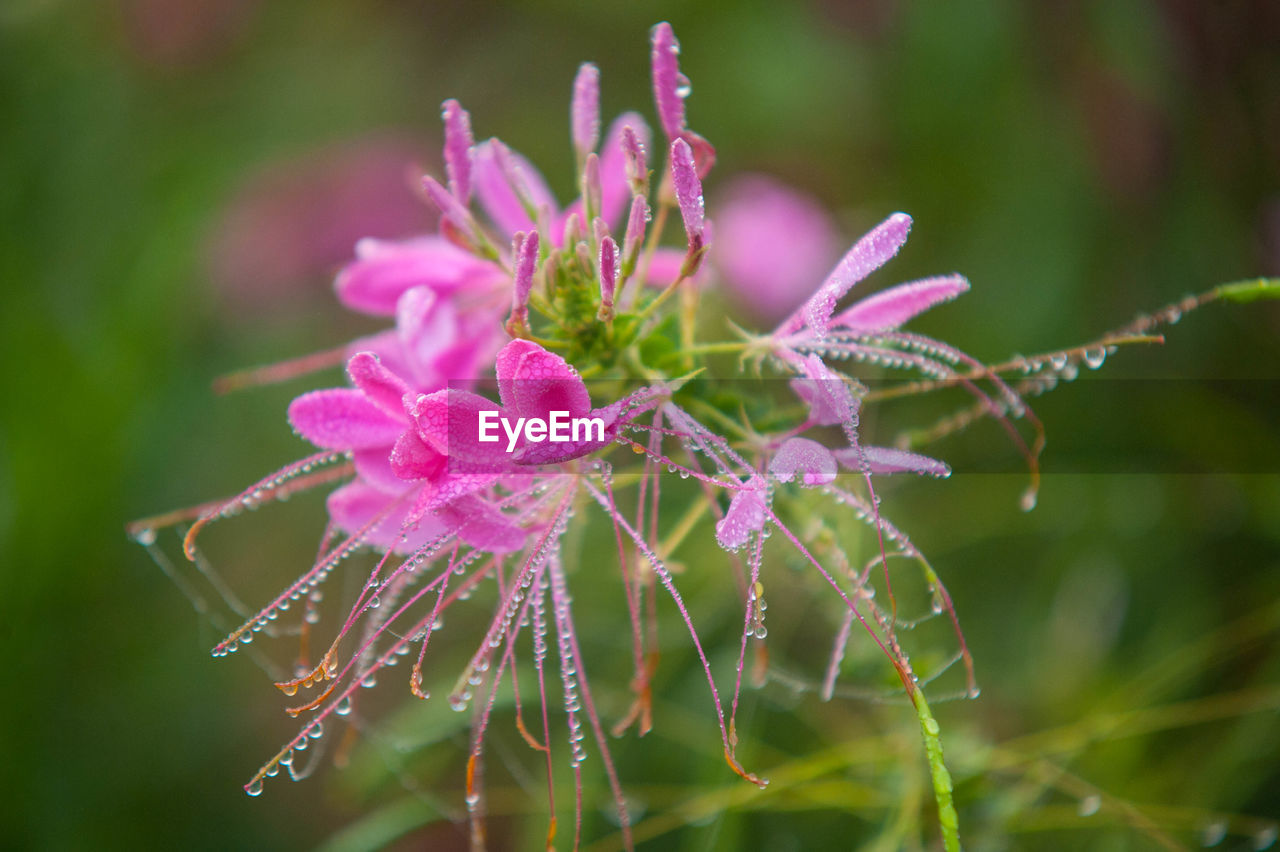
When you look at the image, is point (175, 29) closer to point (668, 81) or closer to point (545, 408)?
point (668, 81)

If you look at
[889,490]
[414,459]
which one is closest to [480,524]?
[414,459]

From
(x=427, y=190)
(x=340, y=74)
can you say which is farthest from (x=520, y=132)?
(x=427, y=190)

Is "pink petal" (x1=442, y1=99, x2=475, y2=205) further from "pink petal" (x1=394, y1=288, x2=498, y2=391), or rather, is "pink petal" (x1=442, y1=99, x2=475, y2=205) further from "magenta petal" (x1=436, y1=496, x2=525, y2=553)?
"magenta petal" (x1=436, y1=496, x2=525, y2=553)

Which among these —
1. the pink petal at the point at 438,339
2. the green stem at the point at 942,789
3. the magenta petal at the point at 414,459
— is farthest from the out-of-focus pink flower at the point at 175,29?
the green stem at the point at 942,789

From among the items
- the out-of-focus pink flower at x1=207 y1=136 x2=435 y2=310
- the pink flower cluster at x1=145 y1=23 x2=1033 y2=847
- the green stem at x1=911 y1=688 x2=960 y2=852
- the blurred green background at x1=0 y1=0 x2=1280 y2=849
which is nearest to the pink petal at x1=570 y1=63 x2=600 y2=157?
the pink flower cluster at x1=145 y1=23 x2=1033 y2=847

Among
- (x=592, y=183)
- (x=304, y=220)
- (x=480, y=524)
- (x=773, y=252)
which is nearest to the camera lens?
(x=480, y=524)

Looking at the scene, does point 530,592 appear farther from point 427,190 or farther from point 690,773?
point 690,773

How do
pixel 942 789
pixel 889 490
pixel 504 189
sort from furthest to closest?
pixel 889 490
pixel 504 189
pixel 942 789
